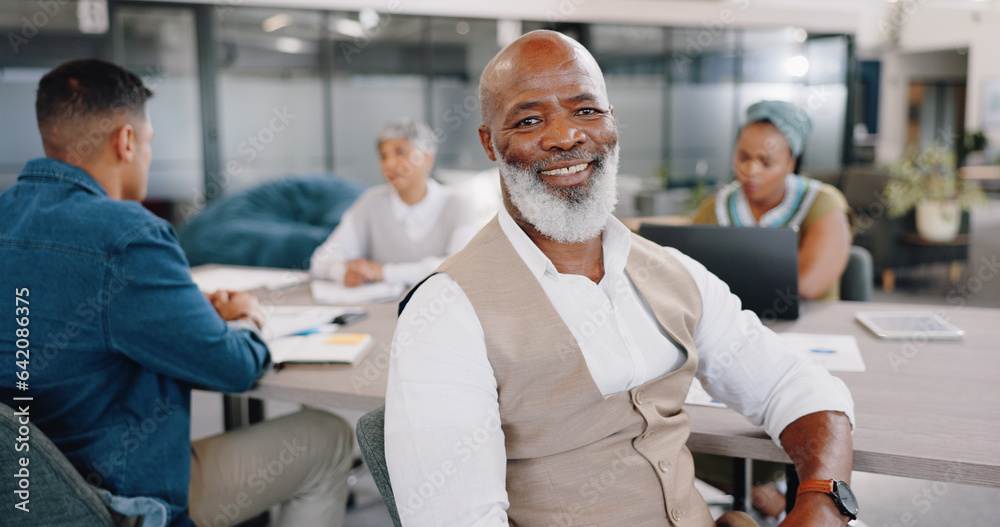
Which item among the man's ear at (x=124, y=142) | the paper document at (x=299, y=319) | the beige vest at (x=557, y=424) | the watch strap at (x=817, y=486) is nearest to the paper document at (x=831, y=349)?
the watch strap at (x=817, y=486)

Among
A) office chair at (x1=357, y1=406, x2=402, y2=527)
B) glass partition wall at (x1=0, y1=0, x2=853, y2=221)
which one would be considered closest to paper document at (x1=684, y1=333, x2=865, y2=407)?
office chair at (x1=357, y1=406, x2=402, y2=527)

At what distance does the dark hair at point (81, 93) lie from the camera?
1554 mm

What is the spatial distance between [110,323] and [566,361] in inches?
35.4

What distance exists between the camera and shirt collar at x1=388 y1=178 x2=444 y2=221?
120 inches

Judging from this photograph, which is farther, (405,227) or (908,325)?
(405,227)

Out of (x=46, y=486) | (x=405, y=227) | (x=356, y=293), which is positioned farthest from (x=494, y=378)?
(x=405, y=227)

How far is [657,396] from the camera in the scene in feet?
4.00

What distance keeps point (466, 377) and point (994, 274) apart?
715cm

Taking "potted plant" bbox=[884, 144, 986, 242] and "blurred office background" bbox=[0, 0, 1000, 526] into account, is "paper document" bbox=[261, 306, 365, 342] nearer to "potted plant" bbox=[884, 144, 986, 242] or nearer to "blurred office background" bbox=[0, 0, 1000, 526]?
"blurred office background" bbox=[0, 0, 1000, 526]

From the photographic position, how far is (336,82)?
680 centimetres

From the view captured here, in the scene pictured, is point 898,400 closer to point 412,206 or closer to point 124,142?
point 124,142

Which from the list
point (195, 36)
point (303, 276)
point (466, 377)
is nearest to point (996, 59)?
point (195, 36)

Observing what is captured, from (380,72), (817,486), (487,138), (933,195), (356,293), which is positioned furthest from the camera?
(380,72)

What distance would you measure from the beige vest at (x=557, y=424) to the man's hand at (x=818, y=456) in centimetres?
18
